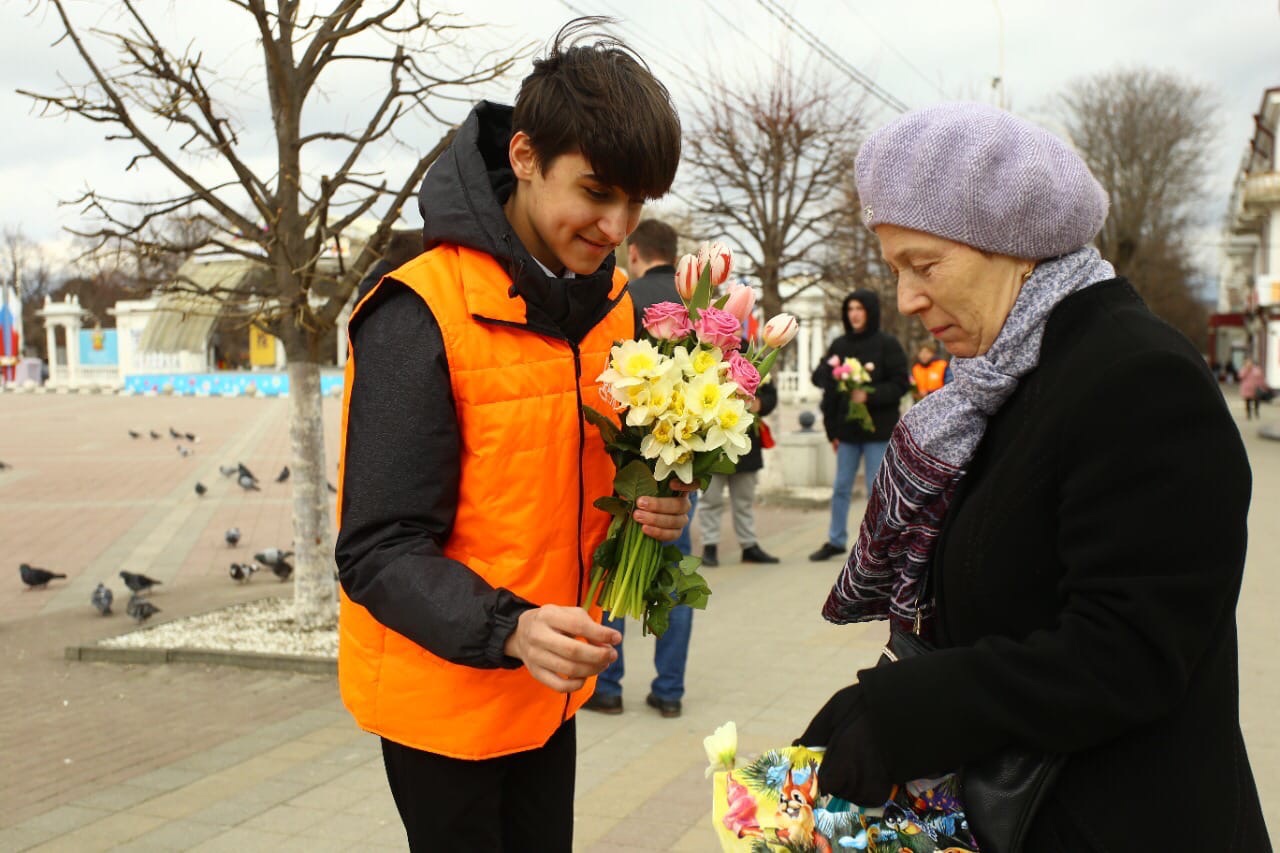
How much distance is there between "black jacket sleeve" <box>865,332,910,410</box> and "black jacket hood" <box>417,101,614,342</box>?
7.51 m

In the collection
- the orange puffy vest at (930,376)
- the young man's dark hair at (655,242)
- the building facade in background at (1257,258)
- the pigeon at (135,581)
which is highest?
the building facade in background at (1257,258)

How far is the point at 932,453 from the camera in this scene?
1.73 metres

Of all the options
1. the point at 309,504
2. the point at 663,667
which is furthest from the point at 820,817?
the point at 309,504

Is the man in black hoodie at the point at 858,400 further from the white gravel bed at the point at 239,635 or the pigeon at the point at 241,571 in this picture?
the pigeon at the point at 241,571

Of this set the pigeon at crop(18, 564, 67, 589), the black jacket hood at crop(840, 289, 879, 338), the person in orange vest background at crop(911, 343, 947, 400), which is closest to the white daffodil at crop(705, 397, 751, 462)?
the black jacket hood at crop(840, 289, 879, 338)

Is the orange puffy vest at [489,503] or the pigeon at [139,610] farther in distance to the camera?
the pigeon at [139,610]

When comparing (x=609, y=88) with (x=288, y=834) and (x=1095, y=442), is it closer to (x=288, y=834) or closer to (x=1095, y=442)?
(x=1095, y=442)

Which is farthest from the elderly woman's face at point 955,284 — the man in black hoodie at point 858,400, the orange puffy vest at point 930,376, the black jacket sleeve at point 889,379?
the orange puffy vest at point 930,376

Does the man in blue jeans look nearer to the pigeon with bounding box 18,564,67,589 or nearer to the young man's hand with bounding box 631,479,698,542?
the young man's hand with bounding box 631,479,698,542

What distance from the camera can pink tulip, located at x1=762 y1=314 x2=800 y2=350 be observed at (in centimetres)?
229

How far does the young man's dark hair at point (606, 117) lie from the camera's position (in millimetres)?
1930

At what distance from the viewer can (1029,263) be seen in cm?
168

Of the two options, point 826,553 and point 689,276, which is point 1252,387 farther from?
point 689,276

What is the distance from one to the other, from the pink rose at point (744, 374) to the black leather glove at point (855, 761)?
0.62 metres
